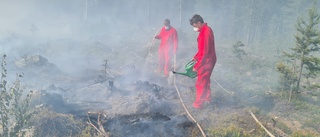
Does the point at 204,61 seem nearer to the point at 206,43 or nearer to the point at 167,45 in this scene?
the point at 206,43

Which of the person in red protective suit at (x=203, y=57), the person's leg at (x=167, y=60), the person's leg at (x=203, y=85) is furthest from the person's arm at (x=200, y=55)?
the person's leg at (x=167, y=60)

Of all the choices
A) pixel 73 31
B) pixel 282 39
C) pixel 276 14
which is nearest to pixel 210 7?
pixel 276 14

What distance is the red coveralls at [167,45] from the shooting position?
10.6 meters

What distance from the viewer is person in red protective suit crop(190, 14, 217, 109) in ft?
22.8

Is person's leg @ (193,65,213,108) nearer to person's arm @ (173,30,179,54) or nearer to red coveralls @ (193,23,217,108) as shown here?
red coveralls @ (193,23,217,108)

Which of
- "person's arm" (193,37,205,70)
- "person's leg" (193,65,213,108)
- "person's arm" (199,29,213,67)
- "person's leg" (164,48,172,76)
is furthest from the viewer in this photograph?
"person's leg" (164,48,172,76)

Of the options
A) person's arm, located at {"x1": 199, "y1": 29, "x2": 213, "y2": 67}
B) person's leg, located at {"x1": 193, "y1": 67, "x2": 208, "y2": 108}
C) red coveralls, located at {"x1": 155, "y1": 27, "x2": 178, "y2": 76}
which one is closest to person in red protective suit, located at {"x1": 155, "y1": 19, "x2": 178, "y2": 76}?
red coveralls, located at {"x1": 155, "y1": 27, "x2": 178, "y2": 76}

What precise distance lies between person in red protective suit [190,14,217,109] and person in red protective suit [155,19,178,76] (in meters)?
3.46

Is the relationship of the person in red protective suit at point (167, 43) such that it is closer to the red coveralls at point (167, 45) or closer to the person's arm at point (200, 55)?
the red coveralls at point (167, 45)

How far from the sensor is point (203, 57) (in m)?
6.96

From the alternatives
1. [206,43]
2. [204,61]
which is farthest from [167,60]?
[206,43]

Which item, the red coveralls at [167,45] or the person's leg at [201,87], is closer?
the person's leg at [201,87]

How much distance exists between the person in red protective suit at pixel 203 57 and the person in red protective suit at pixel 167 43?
3.46m

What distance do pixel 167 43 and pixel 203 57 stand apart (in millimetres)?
3999
